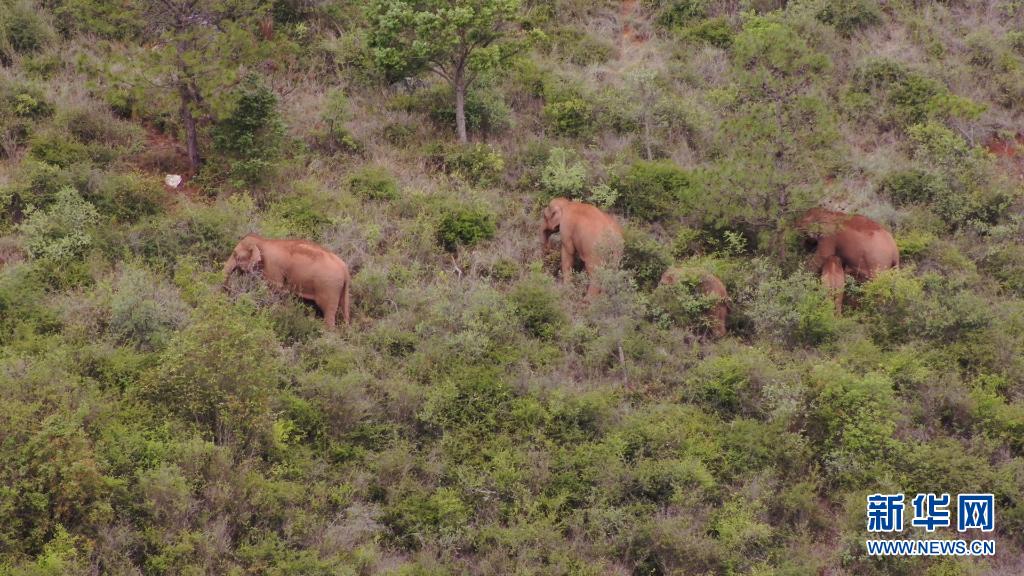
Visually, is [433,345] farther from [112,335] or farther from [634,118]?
[634,118]

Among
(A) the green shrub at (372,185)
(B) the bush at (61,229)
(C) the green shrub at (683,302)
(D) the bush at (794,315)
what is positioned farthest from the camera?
(A) the green shrub at (372,185)

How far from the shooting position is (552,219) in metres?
17.0

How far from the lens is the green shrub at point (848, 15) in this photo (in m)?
23.9

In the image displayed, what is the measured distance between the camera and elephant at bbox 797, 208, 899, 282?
650 inches

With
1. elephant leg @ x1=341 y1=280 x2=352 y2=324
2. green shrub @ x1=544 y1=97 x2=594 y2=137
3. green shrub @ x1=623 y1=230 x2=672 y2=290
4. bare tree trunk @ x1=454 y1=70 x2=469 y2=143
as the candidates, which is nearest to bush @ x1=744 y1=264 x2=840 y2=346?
green shrub @ x1=623 y1=230 x2=672 y2=290

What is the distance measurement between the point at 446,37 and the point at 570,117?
2989 mm

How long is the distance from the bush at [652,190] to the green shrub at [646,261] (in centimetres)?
142

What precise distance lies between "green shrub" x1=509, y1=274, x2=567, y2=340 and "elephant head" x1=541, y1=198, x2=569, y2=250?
162 cm

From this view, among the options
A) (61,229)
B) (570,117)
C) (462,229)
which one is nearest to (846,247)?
(462,229)

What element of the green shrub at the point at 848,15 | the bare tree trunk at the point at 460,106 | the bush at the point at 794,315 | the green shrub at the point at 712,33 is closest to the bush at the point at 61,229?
the bare tree trunk at the point at 460,106

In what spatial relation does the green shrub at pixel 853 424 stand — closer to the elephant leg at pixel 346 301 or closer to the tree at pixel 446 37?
the elephant leg at pixel 346 301

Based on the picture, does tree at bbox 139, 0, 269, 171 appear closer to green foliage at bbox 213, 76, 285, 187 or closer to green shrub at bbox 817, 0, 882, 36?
green foliage at bbox 213, 76, 285, 187

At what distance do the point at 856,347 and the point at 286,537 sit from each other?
26.6ft

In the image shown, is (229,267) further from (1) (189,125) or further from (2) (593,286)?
(2) (593,286)
